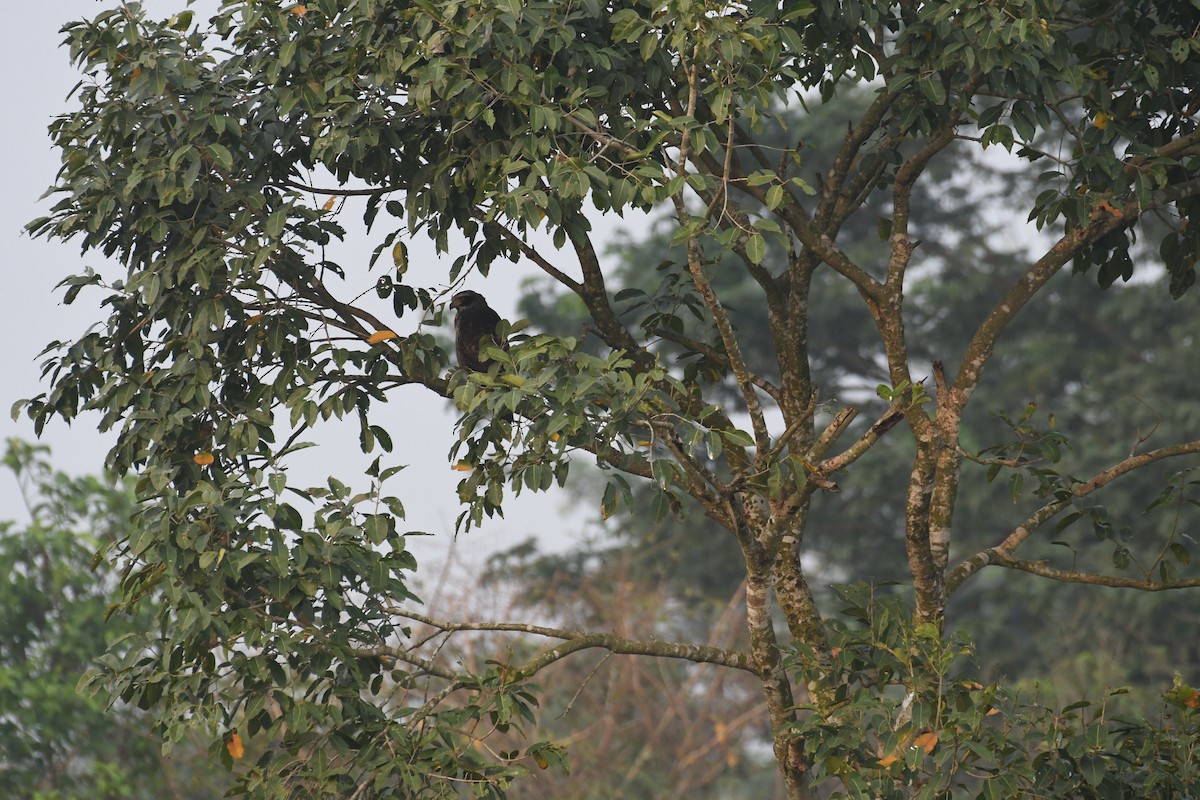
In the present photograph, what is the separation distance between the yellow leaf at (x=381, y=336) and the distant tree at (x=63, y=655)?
562 cm

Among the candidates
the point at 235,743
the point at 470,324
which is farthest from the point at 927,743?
the point at 470,324

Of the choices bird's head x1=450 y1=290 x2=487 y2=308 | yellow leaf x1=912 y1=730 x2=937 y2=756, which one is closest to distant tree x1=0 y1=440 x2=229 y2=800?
bird's head x1=450 y1=290 x2=487 y2=308

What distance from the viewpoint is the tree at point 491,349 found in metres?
3.18

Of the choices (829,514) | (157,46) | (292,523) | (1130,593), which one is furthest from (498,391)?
(829,514)

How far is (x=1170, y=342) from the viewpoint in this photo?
13.6 meters

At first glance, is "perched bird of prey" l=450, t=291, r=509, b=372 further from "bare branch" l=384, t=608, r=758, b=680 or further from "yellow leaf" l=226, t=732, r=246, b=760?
"yellow leaf" l=226, t=732, r=246, b=760

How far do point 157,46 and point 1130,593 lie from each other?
1147 cm

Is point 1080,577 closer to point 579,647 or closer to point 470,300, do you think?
point 579,647

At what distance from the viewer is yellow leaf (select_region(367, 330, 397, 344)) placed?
365 cm

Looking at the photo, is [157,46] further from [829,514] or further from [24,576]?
[829,514]

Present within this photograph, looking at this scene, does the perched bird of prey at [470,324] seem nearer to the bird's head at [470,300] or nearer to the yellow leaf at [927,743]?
the bird's head at [470,300]

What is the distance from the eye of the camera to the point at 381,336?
12.0 ft

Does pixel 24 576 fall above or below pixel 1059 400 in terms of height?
below

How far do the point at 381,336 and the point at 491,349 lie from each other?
23.0 inches
